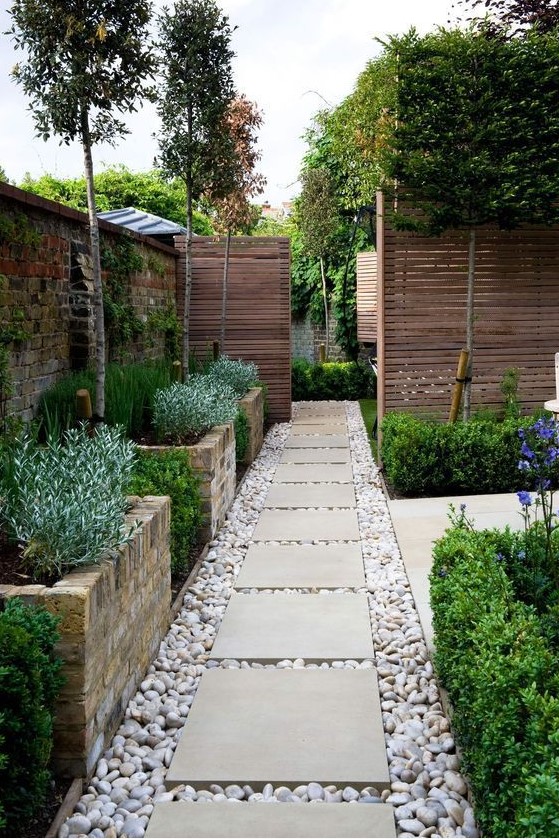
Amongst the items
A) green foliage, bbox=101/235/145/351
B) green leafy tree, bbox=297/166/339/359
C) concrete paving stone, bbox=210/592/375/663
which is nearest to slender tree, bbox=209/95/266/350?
green foliage, bbox=101/235/145/351

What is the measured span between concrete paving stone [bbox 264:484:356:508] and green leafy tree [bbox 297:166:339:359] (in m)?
11.6

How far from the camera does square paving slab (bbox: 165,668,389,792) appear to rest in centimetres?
303

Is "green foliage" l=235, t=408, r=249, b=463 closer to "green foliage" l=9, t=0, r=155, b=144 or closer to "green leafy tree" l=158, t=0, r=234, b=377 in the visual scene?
"green leafy tree" l=158, t=0, r=234, b=377

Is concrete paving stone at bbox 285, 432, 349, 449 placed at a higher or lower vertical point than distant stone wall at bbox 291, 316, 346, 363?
lower

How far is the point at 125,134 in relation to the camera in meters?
6.16

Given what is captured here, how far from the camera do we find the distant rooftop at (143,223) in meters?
15.8

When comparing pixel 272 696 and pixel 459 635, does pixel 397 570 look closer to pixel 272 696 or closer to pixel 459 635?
pixel 272 696

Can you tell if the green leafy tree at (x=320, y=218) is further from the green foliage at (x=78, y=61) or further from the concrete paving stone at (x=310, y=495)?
the green foliage at (x=78, y=61)

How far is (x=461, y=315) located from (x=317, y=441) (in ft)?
10.2

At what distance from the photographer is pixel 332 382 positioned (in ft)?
56.1

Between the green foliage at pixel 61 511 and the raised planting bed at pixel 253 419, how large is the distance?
5301mm

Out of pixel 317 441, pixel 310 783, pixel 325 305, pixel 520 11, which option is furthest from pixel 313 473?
pixel 325 305

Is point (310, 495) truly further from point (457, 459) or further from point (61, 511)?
point (61, 511)

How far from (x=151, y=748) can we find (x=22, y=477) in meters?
1.31
